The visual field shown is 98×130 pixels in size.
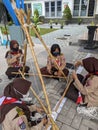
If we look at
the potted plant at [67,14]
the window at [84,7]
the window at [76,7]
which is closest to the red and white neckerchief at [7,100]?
the potted plant at [67,14]

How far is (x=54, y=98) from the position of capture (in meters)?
3.13

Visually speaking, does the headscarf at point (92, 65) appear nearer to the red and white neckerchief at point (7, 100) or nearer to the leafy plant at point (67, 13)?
the red and white neckerchief at point (7, 100)

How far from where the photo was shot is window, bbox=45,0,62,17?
49.6ft

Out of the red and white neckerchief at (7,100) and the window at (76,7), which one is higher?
the window at (76,7)

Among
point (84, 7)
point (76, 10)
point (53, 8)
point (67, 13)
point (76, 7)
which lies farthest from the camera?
point (53, 8)

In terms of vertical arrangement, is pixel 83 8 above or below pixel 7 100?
above

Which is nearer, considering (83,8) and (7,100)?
(7,100)

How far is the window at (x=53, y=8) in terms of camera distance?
15.1 meters

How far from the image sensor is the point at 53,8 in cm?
1555

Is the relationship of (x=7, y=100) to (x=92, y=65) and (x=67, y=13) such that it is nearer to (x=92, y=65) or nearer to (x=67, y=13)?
(x=92, y=65)

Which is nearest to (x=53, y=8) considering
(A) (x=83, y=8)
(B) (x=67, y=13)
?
(B) (x=67, y=13)

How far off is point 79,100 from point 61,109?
402 millimetres

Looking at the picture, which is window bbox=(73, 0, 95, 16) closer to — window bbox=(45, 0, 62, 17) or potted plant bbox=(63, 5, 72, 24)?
potted plant bbox=(63, 5, 72, 24)

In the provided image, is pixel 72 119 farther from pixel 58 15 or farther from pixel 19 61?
pixel 58 15
